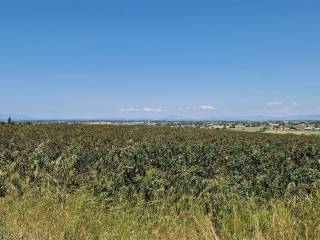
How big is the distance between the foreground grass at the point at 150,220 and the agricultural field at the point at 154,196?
2cm

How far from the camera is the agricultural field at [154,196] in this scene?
327 inches

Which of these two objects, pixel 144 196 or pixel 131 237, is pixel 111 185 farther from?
pixel 131 237

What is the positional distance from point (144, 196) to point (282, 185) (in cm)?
320

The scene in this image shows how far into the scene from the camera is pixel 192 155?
15.0 metres

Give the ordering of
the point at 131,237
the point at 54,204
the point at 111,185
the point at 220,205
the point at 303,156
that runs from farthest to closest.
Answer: the point at 303,156 → the point at 111,185 → the point at 54,204 → the point at 220,205 → the point at 131,237

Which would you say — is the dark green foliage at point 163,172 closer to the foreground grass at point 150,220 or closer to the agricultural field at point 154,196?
the agricultural field at point 154,196

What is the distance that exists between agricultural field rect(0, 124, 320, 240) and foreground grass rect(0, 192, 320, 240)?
0.06 feet

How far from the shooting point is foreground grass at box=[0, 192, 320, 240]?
25.8ft

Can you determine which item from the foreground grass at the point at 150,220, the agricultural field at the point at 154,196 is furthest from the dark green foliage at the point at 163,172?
the foreground grass at the point at 150,220

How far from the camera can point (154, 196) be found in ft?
34.9

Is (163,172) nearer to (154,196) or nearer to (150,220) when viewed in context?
(154,196)

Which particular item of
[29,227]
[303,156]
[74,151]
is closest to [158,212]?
[29,227]

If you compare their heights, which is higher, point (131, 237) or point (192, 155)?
point (192, 155)

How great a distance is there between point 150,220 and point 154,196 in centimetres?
126
